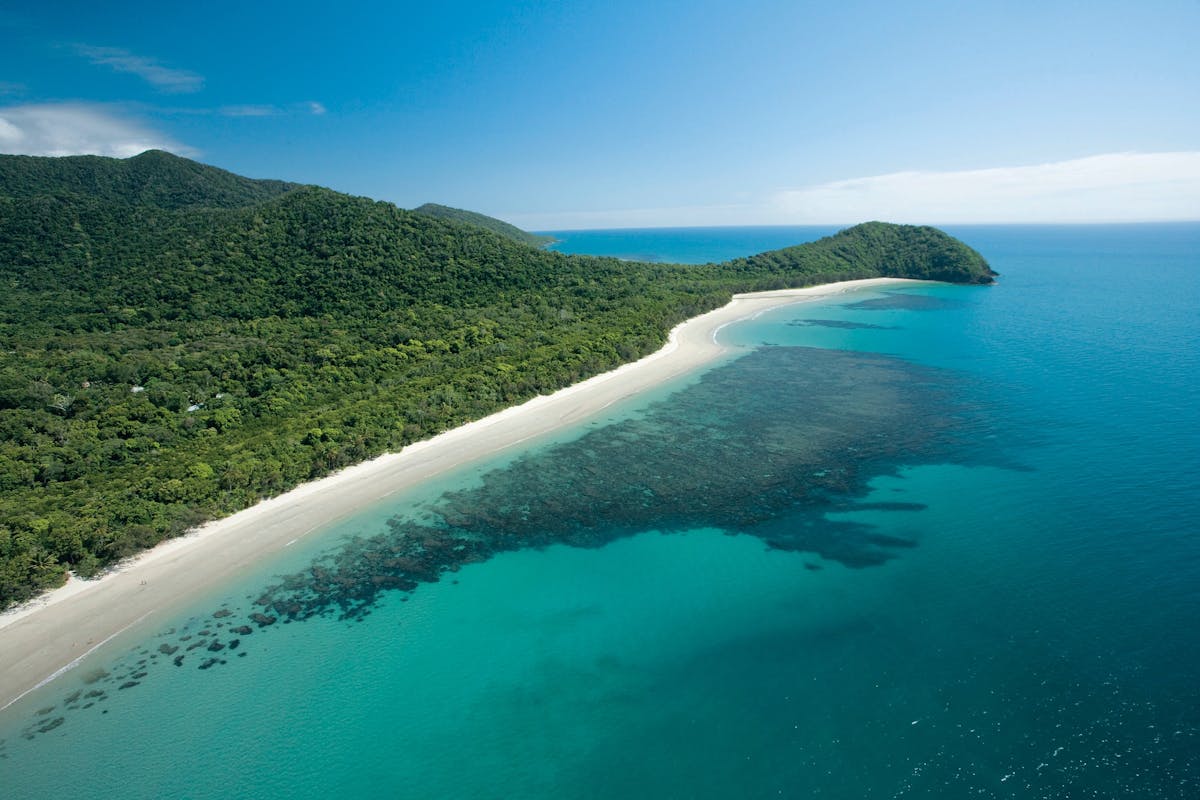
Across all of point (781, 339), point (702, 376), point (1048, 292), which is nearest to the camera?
point (702, 376)

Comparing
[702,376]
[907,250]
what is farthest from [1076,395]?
[907,250]

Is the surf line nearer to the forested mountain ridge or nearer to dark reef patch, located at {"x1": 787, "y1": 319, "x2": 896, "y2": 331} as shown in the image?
dark reef patch, located at {"x1": 787, "y1": 319, "x2": 896, "y2": 331}

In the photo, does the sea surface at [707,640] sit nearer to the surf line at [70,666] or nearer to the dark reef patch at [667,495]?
the dark reef patch at [667,495]

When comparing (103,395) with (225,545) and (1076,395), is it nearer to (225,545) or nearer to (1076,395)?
(225,545)

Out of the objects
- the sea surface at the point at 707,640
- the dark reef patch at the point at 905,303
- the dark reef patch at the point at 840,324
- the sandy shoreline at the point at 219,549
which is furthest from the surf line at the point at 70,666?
the dark reef patch at the point at 905,303

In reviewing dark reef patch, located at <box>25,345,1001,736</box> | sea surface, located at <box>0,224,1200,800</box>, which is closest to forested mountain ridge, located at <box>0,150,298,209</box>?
dark reef patch, located at <box>25,345,1001,736</box>

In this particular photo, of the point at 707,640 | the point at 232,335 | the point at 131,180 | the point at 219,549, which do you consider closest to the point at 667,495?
the point at 707,640
